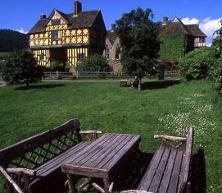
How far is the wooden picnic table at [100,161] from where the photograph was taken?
769 cm

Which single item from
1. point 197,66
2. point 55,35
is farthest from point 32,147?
point 55,35

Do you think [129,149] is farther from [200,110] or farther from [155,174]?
[200,110]

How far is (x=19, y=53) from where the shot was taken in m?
33.8

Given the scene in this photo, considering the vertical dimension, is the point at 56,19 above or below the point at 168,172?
above

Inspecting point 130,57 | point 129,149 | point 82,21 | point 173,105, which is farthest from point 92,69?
point 129,149

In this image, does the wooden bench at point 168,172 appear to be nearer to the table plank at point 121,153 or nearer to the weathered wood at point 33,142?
the table plank at point 121,153

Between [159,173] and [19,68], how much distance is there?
26.6 m

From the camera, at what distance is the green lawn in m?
12.8

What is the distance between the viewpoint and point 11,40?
463 feet

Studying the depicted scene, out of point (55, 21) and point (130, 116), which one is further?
point (55, 21)

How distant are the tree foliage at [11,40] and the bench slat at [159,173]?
120 meters

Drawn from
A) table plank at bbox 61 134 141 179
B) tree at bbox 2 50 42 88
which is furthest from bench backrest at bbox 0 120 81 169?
tree at bbox 2 50 42 88

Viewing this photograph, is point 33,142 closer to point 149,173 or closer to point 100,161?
point 100,161

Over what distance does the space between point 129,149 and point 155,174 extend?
144 cm
